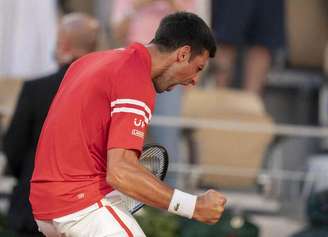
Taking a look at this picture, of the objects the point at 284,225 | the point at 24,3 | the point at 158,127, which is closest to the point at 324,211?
the point at 284,225

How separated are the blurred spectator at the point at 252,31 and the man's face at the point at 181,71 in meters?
4.26

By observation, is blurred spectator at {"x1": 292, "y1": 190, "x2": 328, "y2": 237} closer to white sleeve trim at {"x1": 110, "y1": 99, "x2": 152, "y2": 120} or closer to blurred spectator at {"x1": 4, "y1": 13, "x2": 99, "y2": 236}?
blurred spectator at {"x1": 4, "y1": 13, "x2": 99, "y2": 236}

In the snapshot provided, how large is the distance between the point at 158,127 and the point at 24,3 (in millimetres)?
1424

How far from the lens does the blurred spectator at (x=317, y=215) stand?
833 centimetres

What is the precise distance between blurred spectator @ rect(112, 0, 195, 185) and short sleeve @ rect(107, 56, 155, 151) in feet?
12.9

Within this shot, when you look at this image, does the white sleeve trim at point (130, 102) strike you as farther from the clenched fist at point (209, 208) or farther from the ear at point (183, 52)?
the clenched fist at point (209, 208)

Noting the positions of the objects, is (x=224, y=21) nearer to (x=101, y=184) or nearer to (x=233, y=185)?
(x=233, y=185)

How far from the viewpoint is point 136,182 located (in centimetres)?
518

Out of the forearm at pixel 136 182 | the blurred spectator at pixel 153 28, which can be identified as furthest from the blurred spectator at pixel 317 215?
the forearm at pixel 136 182

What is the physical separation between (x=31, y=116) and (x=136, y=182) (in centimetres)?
229

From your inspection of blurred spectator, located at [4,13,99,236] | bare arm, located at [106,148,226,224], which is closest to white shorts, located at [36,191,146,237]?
bare arm, located at [106,148,226,224]

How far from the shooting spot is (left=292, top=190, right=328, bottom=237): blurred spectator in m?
8.33

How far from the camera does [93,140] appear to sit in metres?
5.36

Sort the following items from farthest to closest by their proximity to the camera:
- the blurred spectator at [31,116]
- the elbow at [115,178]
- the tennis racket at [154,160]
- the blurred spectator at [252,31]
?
the blurred spectator at [252,31]
the blurred spectator at [31,116]
the tennis racket at [154,160]
the elbow at [115,178]
